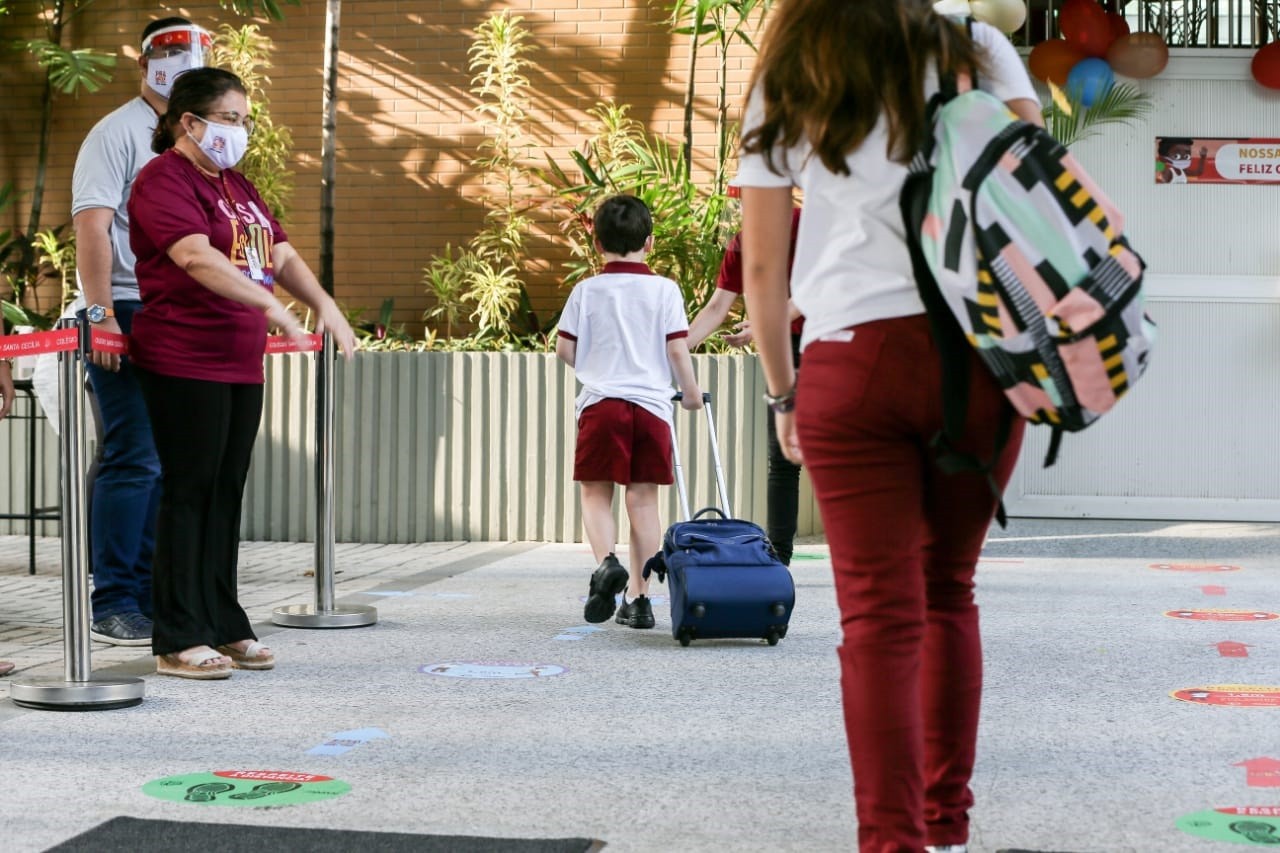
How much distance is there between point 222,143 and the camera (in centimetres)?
478

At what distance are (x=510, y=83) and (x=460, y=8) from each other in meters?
0.64

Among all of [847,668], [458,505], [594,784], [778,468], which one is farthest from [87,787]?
[458,505]

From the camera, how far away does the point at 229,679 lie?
4.84 meters

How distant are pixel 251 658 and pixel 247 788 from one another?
1552 mm

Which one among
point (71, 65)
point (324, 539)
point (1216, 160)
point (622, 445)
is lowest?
point (324, 539)

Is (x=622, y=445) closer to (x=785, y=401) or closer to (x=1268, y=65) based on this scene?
(x=785, y=401)

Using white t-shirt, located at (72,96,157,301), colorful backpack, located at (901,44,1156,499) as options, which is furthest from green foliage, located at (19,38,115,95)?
colorful backpack, located at (901,44,1156,499)

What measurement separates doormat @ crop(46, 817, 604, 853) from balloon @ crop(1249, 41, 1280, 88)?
330 inches

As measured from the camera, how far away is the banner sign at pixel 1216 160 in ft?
33.3

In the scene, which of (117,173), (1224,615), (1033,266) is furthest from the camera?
(1224,615)

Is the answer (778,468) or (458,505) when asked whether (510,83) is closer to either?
(458,505)

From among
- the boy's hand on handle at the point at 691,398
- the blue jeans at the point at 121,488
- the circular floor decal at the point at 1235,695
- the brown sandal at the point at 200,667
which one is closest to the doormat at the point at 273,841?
the brown sandal at the point at 200,667

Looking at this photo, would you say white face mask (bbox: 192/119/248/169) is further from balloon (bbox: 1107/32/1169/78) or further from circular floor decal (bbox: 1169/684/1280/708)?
balloon (bbox: 1107/32/1169/78)

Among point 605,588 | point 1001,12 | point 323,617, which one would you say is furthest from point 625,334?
point 1001,12
